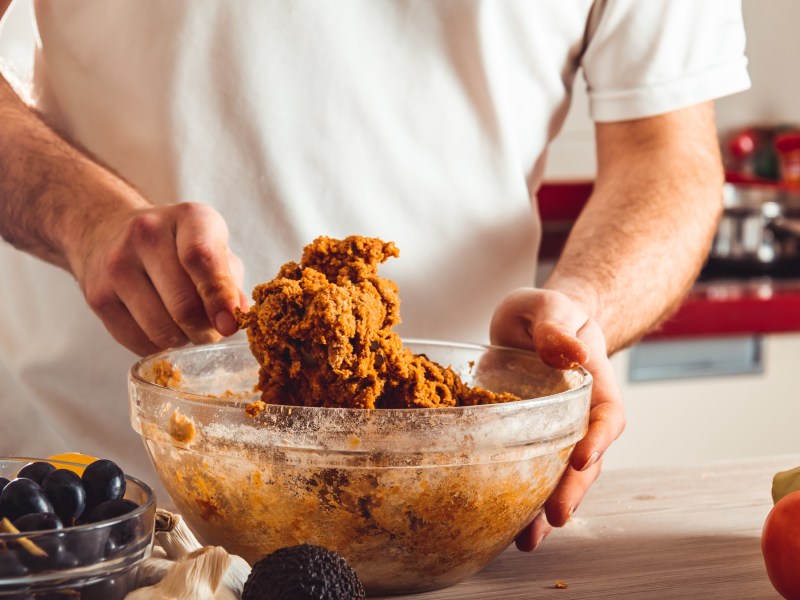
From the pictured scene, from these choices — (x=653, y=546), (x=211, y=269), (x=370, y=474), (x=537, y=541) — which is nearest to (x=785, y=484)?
(x=653, y=546)

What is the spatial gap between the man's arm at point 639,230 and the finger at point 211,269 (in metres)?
0.27

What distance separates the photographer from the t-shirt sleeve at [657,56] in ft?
4.80

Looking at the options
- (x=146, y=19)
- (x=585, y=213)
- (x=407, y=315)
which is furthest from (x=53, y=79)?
(x=585, y=213)

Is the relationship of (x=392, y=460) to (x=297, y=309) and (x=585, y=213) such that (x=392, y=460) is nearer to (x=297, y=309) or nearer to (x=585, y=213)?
(x=297, y=309)

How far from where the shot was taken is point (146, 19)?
132cm

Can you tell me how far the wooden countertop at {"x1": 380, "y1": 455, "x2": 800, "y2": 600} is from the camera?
84 cm

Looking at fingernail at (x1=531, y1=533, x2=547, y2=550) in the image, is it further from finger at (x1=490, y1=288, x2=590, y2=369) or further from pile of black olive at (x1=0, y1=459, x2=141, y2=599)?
pile of black olive at (x1=0, y1=459, x2=141, y2=599)

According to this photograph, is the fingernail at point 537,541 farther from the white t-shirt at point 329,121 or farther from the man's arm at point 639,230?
the white t-shirt at point 329,121

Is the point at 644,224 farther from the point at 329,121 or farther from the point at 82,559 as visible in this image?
the point at 82,559

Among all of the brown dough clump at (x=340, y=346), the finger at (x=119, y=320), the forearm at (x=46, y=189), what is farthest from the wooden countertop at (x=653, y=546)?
the forearm at (x=46, y=189)

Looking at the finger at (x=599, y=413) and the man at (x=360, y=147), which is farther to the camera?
the man at (x=360, y=147)

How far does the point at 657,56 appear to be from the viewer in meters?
1.47

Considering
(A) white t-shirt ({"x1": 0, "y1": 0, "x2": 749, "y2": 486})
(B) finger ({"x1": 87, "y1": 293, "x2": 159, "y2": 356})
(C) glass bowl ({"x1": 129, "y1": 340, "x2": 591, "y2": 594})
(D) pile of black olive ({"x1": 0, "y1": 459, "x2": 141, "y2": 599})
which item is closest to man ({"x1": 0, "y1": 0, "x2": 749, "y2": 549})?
(A) white t-shirt ({"x1": 0, "y1": 0, "x2": 749, "y2": 486})

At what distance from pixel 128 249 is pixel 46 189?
32 cm
